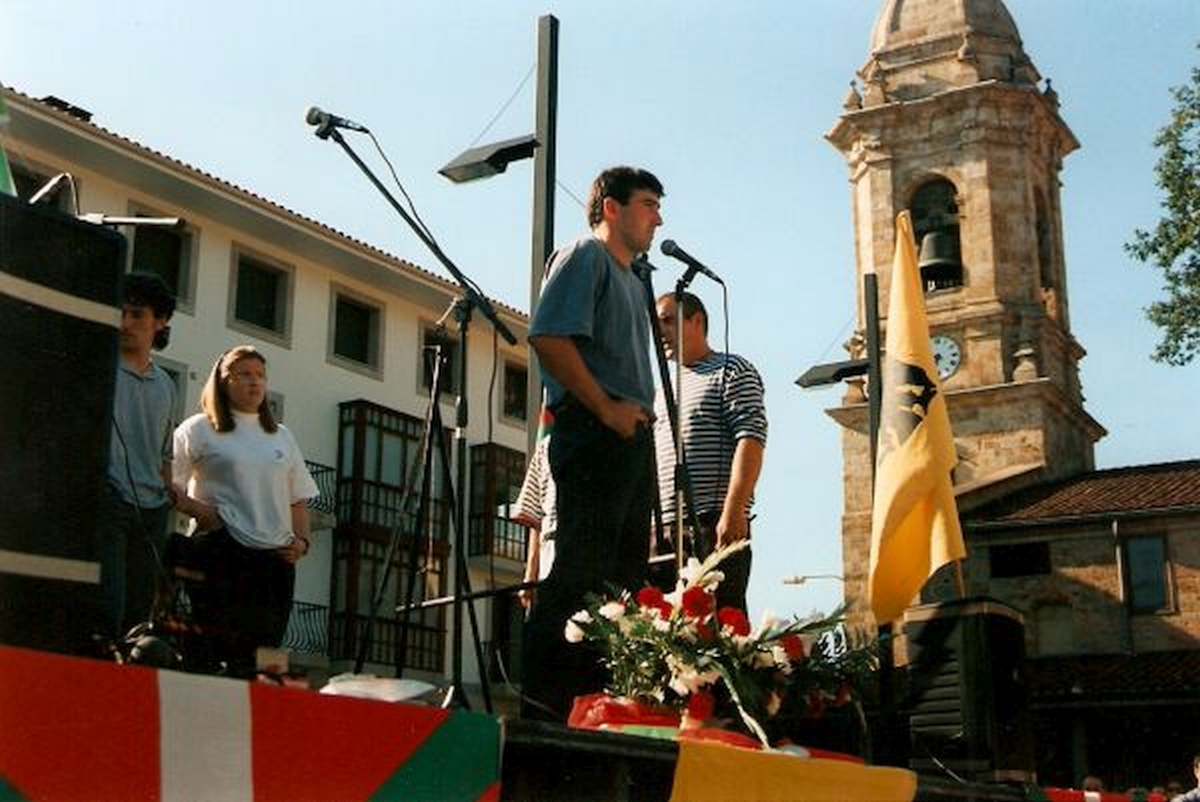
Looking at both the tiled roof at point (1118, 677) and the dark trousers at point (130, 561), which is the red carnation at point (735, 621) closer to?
the dark trousers at point (130, 561)

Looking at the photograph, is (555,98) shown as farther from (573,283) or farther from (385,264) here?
(385,264)

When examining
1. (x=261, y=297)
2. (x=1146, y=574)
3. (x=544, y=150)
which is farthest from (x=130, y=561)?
(x=1146, y=574)

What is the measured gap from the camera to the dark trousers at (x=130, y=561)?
4.14 m

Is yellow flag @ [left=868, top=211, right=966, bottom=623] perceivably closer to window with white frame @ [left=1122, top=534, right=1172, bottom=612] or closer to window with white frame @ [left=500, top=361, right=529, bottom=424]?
window with white frame @ [left=500, top=361, right=529, bottom=424]

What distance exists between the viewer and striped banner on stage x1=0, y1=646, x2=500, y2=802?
2227 mm

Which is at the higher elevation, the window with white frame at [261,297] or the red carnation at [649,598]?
the window with white frame at [261,297]

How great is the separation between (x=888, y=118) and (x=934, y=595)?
51.3 ft

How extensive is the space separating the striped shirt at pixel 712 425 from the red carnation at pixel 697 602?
134 cm

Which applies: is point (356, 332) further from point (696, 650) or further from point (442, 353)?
point (696, 650)

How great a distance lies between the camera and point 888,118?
4375 centimetres

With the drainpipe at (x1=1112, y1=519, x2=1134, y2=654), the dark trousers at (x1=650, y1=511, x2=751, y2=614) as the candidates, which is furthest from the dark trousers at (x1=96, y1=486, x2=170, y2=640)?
the drainpipe at (x1=1112, y1=519, x2=1134, y2=654)

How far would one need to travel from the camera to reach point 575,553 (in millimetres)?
4523

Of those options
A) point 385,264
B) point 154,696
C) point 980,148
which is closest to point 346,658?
point 385,264

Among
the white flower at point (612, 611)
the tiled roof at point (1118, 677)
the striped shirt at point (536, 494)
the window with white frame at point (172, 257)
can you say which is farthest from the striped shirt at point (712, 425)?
the tiled roof at point (1118, 677)
